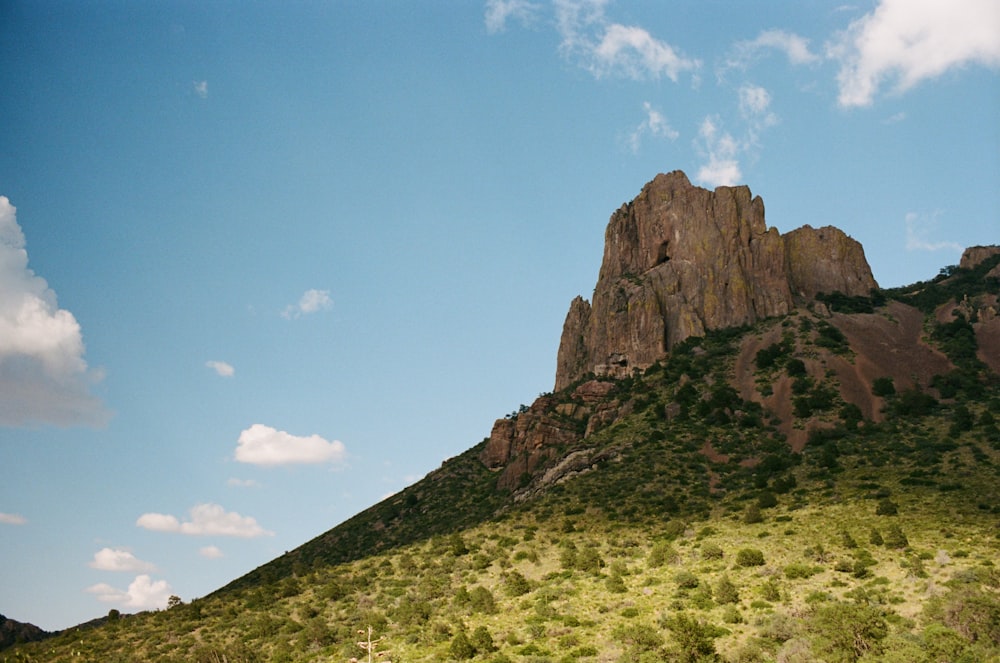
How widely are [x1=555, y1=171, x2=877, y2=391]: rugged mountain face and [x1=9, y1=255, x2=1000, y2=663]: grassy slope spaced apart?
22.1 metres

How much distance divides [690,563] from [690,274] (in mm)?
74506

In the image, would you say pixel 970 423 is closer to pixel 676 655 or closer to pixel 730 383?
pixel 730 383

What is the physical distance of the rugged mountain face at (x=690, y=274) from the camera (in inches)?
4405

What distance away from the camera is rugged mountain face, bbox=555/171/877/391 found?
11188cm

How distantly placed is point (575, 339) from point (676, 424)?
48.2 m

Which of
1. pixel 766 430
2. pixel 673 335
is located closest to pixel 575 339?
pixel 673 335

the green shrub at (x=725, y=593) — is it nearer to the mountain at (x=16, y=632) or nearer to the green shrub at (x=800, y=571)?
the green shrub at (x=800, y=571)

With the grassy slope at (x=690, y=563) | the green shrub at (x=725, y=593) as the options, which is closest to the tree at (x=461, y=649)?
the grassy slope at (x=690, y=563)

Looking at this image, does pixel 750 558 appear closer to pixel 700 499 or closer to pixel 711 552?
pixel 711 552

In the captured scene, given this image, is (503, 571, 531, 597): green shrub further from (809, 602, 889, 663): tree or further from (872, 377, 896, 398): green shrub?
(872, 377, 896, 398): green shrub

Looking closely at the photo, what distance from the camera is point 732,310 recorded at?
111m

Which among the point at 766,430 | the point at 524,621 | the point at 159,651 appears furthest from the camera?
the point at 766,430

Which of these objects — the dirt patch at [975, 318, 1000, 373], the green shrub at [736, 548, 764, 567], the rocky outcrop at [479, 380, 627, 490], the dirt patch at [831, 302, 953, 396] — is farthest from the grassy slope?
the rocky outcrop at [479, 380, 627, 490]

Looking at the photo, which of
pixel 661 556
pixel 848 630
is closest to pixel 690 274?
pixel 661 556
